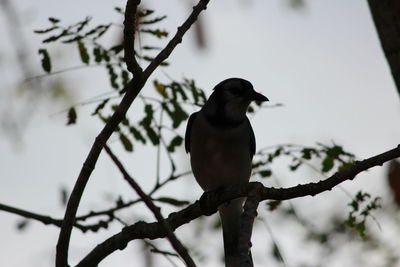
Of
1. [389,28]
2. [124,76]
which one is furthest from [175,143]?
[389,28]

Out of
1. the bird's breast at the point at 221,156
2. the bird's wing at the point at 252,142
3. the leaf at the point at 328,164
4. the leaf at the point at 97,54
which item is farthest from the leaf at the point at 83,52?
the leaf at the point at 328,164

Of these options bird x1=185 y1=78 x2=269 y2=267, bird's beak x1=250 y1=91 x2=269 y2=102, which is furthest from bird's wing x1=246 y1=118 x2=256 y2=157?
bird's beak x1=250 y1=91 x2=269 y2=102

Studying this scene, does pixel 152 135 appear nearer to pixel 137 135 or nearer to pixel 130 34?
pixel 137 135

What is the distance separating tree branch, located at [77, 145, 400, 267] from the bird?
41.1 inches

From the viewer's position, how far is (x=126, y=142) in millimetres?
6086

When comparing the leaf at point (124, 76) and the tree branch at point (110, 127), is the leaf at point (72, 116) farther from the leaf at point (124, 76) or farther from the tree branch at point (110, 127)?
the tree branch at point (110, 127)

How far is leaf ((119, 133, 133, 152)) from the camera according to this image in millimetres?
6052

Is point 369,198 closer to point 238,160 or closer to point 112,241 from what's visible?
point 238,160

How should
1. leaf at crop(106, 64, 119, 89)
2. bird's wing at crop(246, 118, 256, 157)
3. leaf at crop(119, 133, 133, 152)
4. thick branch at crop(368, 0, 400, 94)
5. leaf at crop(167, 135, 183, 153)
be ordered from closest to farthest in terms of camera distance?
thick branch at crop(368, 0, 400, 94) → leaf at crop(106, 64, 119, 89) → leaf at crop(119, 133, 133, 152) → leaf at crop(167, 135, 183, 153) → bird's wing at crop(246, 118, 256, 157)

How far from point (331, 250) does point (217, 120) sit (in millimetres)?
5462

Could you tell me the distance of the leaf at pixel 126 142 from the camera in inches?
238

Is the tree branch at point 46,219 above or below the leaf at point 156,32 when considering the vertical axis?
below

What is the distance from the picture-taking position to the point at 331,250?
1135cm

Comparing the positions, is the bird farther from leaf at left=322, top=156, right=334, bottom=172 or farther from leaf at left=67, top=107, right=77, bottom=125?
leaf at left=67, top=107, right=77, bottom=125
